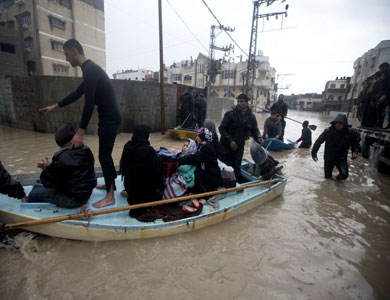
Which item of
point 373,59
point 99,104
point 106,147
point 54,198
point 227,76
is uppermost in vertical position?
point 227,76

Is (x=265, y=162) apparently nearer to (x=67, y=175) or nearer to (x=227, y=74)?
(x=67, y=175)

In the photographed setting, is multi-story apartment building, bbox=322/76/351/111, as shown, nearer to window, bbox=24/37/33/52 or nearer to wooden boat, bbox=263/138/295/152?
wooden boat, bbox=263/138/295/152

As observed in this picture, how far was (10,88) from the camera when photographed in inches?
371

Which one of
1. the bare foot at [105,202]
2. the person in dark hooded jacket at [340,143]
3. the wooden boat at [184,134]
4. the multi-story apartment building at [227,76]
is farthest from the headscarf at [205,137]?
the multi-story apartment building at [227,76]

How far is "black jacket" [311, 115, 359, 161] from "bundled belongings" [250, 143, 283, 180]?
6.02 ft

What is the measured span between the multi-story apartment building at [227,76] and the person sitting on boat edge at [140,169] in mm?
40498

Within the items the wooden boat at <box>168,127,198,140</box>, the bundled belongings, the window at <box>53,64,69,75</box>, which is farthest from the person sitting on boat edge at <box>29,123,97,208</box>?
the window at <box>53,64,69,75</box>

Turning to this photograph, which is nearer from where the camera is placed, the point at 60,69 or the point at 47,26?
the point at 47,26

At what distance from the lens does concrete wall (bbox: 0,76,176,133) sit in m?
8.40

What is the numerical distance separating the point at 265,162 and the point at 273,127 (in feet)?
13.2

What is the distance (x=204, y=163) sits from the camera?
315 cm

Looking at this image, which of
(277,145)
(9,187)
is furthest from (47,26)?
(9,187)

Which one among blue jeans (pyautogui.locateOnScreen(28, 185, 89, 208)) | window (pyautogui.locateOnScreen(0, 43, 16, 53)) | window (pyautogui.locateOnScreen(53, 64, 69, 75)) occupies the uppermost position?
window (pyautogui.locateOnScreen(0, 43, 16, 53))

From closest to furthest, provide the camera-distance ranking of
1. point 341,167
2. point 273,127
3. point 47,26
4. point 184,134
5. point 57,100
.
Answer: point 341,167, point 273,127, point 57,100, point 184,134, point 47,26
